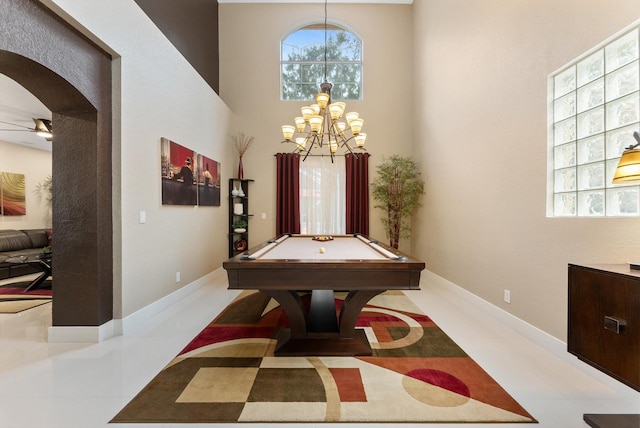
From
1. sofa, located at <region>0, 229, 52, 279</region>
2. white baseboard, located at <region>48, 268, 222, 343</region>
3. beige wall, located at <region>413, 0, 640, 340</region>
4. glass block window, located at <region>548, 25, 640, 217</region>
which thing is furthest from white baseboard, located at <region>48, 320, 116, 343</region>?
glass block window, located at <region>548, 25, 640, 217</region>

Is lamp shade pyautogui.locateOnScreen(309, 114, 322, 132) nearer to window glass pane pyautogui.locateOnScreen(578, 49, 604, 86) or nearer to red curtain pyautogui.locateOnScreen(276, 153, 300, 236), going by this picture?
window glass pane pyautogui.locateOnScreen(578, 49, 604, 86)

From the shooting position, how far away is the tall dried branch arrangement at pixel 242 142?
6160 millimetres

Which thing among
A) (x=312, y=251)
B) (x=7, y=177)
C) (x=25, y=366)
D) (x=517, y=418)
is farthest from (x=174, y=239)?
(x=7, y=177)

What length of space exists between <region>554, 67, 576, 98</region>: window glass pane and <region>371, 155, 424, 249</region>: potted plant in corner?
2.97 m

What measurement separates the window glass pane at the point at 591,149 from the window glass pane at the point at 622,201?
A: 293mm

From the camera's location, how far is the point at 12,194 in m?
6.12

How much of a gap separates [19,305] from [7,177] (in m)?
4.09

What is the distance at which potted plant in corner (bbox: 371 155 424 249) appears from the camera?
551 cm

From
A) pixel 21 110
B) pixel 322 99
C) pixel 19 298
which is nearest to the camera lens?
pixel 322 99

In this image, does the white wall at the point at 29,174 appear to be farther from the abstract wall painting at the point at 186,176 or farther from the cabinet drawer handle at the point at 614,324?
the cabinet drawer handle at the point at 614,324

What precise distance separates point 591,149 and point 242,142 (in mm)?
5596

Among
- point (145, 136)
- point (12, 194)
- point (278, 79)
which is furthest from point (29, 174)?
point (278, 79)

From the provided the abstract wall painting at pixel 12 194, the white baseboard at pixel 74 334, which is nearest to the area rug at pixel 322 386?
the white baseboard at pixel 74 334

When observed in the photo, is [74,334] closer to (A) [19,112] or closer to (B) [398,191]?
(A) [19,112]
